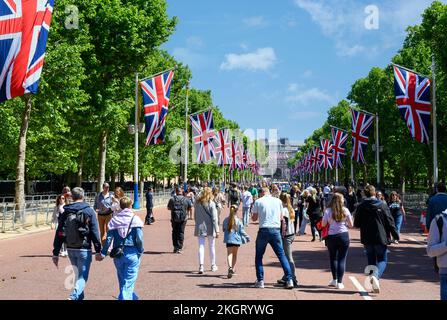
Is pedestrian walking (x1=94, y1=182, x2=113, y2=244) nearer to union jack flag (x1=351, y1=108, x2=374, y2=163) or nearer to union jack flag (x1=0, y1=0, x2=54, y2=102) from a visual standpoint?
union jack flag (x1=0, y1=0, x2=54, y2=102)

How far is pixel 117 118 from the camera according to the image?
35.1 m

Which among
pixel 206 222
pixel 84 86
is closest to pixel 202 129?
pixel 84 86

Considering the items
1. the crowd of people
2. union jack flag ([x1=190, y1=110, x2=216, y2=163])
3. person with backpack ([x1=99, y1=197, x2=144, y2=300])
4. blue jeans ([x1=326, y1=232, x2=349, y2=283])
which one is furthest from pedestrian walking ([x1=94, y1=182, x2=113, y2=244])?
union jack flag ([x1=190, y1=110, x2=216, y2=163])

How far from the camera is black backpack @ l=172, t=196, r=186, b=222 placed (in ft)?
50.6

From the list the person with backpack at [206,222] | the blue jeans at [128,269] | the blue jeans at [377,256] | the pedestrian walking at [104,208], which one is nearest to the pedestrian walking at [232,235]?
the person with backpack at [206,222]

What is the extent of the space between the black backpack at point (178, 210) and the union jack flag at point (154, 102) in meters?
14.9

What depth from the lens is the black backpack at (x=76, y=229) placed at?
8.04m

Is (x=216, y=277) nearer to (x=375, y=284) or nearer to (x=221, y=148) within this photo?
(x=375, y=284)

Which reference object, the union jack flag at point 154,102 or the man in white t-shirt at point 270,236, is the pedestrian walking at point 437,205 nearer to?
the man in white t-shirt at point 270,236

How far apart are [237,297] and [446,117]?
1297 inches

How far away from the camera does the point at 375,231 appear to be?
9641 millimetres

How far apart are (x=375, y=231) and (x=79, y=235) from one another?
5017 millimetres

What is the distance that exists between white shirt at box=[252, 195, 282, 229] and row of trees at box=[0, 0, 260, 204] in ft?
56.0

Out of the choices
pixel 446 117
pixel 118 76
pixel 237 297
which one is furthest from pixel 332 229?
pixel 446 117
